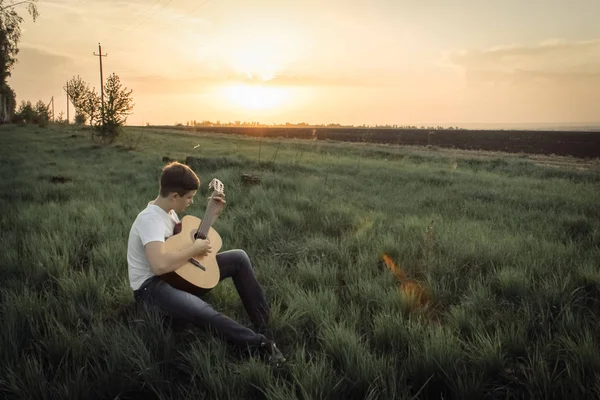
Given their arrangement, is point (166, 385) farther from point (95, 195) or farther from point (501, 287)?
point (95, 195)

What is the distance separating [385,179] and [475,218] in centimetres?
552

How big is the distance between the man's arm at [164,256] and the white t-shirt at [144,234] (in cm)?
5

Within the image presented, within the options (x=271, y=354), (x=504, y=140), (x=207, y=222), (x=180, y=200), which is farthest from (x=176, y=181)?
(x=504, y=140)

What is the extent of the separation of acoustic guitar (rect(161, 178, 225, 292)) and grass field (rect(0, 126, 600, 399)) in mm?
341

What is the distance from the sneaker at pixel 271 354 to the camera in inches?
95.7

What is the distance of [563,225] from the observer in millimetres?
6520

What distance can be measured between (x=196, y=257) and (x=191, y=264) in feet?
0.25

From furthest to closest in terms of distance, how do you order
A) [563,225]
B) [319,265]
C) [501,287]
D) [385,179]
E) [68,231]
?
[385,179], [563,225], [68,231], [319,265], [501,287]

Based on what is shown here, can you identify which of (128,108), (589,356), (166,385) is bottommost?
(166,385)

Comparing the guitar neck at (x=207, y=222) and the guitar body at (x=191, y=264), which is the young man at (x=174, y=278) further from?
the guitar neck at (x=207, y=222)

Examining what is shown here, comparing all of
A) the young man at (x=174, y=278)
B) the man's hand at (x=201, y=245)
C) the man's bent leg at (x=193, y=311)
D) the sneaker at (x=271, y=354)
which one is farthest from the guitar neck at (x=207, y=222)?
the sneaker at (x=271, y=354)

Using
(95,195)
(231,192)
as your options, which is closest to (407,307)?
(231,192)

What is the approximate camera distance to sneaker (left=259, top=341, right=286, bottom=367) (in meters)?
2.43

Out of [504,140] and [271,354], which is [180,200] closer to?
[271,354]
